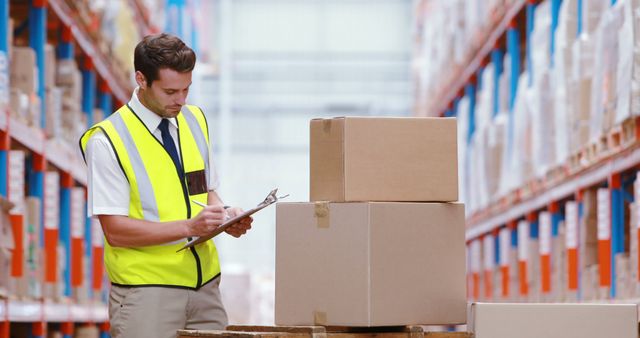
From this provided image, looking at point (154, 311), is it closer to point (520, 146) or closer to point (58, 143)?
point (58, 143)

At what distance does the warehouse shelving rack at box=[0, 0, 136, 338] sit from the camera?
6516 mm

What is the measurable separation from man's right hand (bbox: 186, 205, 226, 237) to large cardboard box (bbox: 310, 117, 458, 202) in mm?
353

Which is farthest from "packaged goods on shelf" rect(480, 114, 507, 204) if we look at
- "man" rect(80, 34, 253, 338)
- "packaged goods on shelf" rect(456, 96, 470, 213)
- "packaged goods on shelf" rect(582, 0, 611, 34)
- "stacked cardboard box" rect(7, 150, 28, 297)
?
"man" rect(80, 34, 253, 338)

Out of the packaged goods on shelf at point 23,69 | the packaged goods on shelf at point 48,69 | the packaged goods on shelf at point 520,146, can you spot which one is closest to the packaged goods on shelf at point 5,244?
the packaged goods on shelf at point 23,69

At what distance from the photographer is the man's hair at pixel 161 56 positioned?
402 cm

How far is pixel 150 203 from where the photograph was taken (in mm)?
4113

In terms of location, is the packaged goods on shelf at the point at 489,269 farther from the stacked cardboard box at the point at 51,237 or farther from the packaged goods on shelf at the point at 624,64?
the packaged goods on shelf at the point at 624,64

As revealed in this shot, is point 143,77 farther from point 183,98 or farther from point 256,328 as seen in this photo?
point 256,328

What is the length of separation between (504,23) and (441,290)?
6.13 m

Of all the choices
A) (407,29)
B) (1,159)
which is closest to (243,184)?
(407,29)

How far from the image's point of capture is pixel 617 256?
639cm

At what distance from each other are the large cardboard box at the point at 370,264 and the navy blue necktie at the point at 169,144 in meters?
0.38

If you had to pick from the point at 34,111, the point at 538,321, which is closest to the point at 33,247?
the point at 34,111

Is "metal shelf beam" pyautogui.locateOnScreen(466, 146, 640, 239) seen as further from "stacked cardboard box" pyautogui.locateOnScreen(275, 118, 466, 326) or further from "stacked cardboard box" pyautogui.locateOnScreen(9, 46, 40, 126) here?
"stacked cardboard box" pyautogui.locateOnScreen(9, 46, 40, 126)
